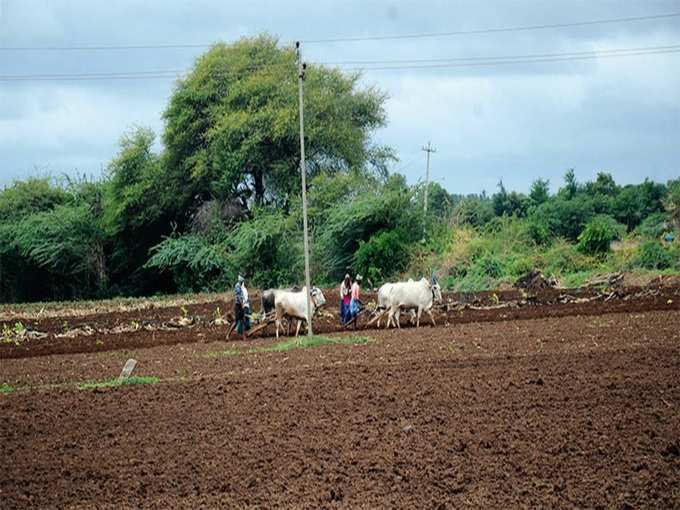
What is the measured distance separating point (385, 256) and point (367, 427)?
3038 centimetres

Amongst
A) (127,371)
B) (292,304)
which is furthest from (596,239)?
(127,371)

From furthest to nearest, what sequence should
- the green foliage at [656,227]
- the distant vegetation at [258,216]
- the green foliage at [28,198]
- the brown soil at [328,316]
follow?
the green foliage at [28,198] < the green foliage at [656,227] < the distant vegetation at [258,216] < the brown soil at [328,316]

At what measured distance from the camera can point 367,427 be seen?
559 inches

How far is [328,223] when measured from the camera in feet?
154

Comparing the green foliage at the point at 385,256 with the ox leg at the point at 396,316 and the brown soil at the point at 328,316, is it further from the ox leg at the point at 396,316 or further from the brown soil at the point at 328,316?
the ox leg at the point at 396,316

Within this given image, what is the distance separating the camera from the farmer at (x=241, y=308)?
87.0ft

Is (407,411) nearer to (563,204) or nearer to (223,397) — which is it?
(223,397)

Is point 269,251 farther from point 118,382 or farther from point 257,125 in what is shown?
point 118,382

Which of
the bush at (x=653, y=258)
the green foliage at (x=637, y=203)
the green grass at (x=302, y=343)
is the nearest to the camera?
the green grass at (x=302, y=343)

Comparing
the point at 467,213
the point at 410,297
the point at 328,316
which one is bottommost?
the point at 328,316

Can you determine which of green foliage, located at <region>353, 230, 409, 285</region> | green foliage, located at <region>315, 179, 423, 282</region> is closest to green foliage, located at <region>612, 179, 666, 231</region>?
green foliage, located at <region>315, 179, 423, 282</region>

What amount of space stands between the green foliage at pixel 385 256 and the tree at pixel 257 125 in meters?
6.00

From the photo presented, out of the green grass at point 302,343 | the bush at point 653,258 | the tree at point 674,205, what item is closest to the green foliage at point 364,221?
the bush at point 653,258

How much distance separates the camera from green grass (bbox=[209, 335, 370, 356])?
2391cm
